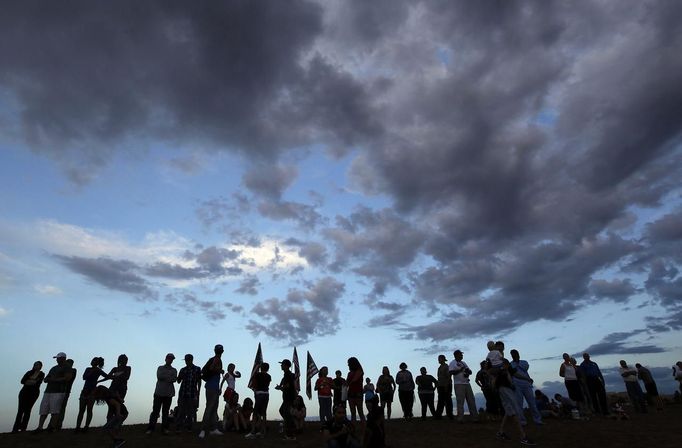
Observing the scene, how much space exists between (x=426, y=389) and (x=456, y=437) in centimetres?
460

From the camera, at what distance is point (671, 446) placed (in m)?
9.77

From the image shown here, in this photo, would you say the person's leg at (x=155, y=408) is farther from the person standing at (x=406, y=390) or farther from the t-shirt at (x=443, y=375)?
the t-shirt at (x=443, y=375)

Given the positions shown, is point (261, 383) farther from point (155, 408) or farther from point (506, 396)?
point (506, 396)

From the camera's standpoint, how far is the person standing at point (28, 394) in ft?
40.6

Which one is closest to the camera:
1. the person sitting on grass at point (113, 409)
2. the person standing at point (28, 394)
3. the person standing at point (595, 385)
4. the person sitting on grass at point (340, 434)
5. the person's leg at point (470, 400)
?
the person sitting on grass at point (340, 434)

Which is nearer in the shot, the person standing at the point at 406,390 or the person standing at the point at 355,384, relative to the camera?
the person standing at the point at 355,384

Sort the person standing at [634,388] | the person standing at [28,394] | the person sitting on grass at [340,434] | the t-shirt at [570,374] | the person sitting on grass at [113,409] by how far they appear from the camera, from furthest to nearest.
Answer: the person standing at [634,388], the t-shirt at [570,374], the person standing at [28,394], the person sitting on grass at [113,409], the person sitting on grass at [340,434]

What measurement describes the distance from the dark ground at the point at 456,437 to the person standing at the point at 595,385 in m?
1.52

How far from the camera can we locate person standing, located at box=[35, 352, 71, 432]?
475 inches

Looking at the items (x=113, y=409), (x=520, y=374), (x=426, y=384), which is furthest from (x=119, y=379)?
(x=520, y=374)

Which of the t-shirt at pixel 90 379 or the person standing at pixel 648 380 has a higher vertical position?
the t-shirt at pixel 90 379

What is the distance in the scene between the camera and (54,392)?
12.2 meters

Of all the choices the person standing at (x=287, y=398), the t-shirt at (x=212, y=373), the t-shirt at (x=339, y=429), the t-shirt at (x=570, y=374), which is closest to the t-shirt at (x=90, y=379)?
the t-shirt at (x=212, y=373)

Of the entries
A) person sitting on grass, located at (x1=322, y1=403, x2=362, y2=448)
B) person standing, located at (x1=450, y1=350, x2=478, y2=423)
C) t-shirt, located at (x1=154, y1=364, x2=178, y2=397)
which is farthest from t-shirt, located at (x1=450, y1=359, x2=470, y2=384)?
t-shirt, located at (x1=154, y1=364, x2=178, y2=397)
